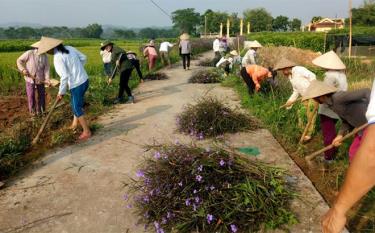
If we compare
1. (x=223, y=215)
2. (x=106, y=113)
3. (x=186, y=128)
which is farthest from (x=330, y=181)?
(x=106, y=113)

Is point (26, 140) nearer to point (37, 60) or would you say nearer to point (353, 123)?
point (37, 60)

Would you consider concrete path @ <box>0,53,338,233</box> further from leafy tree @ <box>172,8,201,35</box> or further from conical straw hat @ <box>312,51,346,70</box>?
leafy tree @ <box>172,8,201,35</box>

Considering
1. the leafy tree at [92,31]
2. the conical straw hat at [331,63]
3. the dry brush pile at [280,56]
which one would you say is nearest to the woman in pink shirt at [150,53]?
the dry brush pile at [280,56]

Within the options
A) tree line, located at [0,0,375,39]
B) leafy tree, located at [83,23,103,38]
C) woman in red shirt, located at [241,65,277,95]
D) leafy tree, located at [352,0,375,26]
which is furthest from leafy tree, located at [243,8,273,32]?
woman in red shirt, located at [241,65,277,95]

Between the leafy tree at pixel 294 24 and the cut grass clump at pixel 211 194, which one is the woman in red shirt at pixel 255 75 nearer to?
the cut grass clump at pixel 211 194

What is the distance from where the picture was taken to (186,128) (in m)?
5.79

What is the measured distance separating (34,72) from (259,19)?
67.7 m

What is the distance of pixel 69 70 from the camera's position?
534 cm

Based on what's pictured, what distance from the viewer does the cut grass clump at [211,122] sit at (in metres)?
5.55

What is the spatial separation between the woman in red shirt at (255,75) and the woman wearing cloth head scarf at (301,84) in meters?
2.28

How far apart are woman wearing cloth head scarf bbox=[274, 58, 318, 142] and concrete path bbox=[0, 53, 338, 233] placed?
0.60m

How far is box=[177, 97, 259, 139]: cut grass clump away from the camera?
18.2 feet

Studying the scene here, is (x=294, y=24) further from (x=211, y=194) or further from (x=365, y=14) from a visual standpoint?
(x=211, y=194)

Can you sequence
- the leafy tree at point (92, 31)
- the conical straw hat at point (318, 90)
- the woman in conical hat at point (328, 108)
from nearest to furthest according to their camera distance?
the conical straw hat at point (318, 90), the woman in conical hat at point (328, 108), the leafy tree at point (92, 31)
